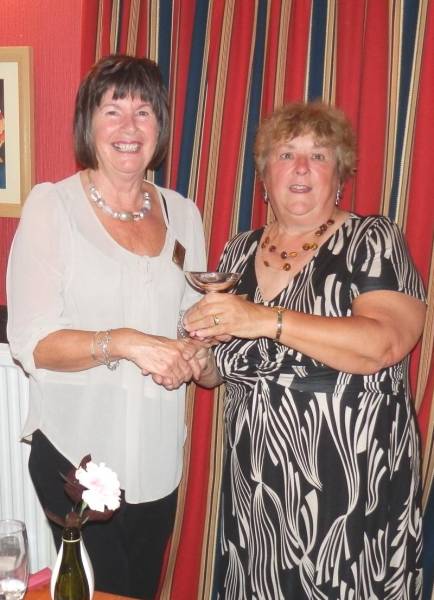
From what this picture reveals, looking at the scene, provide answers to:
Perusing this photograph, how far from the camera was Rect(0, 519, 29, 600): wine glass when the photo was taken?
1176 millimetres

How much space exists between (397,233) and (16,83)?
1.44 metres

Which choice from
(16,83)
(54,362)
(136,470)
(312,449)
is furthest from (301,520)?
(16,83)

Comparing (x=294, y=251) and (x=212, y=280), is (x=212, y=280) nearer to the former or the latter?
(x=212, y=280)

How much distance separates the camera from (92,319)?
175 centimetres

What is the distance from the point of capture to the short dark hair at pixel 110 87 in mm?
1769

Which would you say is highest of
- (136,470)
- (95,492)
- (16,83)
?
(16,83)

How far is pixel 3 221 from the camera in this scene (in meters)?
2.56

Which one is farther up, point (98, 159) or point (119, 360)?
point (98, 159)

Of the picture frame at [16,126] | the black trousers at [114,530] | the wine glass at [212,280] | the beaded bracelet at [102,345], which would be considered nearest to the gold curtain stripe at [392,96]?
the wine glass at [212,280]

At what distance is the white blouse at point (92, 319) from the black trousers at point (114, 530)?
0.05 m

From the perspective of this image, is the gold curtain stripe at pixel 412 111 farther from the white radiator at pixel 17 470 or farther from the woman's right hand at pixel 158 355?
the white radiator at pixel 17 470

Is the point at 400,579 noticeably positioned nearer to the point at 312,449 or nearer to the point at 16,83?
the point at 312,449

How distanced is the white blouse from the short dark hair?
0.10 m

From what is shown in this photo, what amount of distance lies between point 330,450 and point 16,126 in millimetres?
1546
